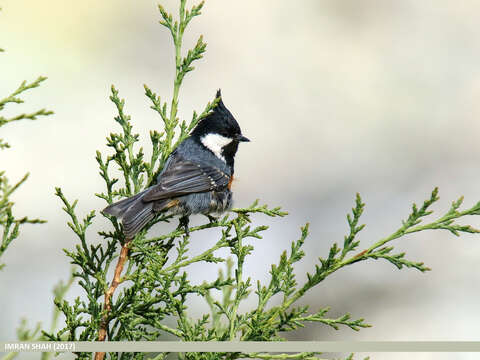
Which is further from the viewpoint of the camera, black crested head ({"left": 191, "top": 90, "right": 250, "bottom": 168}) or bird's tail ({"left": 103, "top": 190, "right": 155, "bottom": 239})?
black crested head ({"left": 191, "top": 90, "right": 250, "bottom": 168})

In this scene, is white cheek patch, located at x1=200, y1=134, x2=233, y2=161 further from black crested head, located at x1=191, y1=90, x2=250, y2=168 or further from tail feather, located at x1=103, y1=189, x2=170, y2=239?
tail feather, located at x1=103, y1=189, x2=170, y2=239

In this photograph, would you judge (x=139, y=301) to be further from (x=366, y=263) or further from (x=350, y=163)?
(x=350, y=163)

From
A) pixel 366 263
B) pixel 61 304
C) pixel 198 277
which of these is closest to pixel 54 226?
pixel 198 277

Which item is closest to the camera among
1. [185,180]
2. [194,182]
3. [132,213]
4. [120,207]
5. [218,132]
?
[132,213]

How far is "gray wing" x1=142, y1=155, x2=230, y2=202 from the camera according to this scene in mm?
3150

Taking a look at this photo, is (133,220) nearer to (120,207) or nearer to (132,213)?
(132,213)

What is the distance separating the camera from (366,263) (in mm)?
8164

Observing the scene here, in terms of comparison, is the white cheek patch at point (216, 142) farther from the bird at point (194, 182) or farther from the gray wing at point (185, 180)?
the gray wing at point (185, 180)

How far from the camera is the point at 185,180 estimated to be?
3.62 meters

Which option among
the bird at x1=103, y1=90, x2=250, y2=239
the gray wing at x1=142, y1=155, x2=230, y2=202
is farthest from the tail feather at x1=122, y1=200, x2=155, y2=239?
the gray wing at x1=142, y1=155, x2=230, y2=202

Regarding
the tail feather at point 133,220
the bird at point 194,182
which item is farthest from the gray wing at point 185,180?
the tail feather at point 133,220

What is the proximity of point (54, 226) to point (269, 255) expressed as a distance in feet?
9.84

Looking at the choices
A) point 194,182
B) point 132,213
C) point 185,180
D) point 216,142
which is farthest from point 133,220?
point 216,142

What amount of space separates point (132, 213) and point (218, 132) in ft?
5.06
